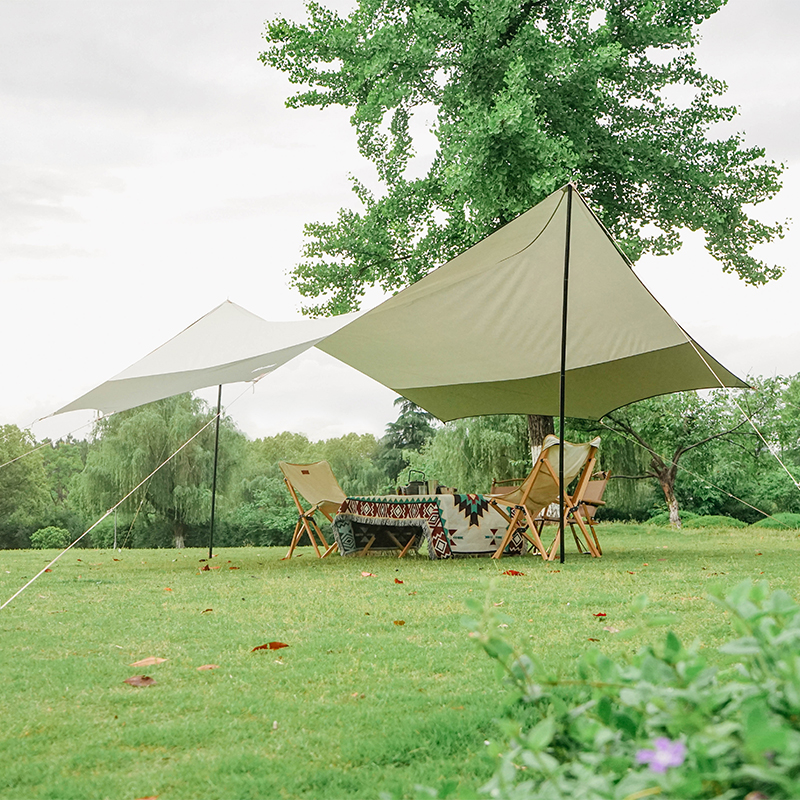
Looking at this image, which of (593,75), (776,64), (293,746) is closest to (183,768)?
(293,746)

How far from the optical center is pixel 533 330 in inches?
241

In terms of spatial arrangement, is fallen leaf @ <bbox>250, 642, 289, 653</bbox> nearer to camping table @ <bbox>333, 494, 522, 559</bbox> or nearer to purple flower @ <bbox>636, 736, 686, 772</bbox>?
purple flower @ <bbox>636, 736, 686, 772</bbox>

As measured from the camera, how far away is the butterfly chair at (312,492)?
5891 millimetres

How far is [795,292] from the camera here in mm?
9961

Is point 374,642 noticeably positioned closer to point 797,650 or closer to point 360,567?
point 797,650

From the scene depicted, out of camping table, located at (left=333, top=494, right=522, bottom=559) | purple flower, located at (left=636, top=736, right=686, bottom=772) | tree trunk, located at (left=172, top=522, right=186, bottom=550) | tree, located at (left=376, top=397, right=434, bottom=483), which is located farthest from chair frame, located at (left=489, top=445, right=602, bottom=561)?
tree, located at (left=376, top=397, right=434, bottom=483)

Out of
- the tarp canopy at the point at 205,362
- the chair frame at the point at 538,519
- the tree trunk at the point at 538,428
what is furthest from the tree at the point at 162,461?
the chair frame at the point at 538,519

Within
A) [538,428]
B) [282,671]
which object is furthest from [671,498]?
[282,671]

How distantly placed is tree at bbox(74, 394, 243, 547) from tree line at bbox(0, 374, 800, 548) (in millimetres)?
23

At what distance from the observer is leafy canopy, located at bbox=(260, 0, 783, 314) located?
8273 mm

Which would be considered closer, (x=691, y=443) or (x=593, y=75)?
(x=593, y=75)

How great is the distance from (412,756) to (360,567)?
3705 mm

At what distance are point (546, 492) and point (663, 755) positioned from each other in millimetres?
4821

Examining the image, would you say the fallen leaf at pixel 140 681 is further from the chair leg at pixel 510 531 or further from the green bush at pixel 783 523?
the green bush at pixel 783 523
